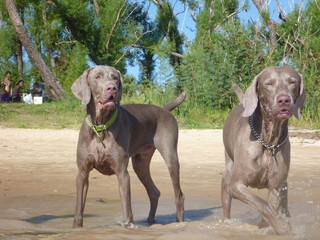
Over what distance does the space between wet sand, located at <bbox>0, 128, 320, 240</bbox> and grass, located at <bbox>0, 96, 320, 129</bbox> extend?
2.98 metres

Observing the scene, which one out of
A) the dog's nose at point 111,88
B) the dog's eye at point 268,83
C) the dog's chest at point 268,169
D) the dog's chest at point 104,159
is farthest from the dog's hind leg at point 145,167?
the dog's eye at point 268,83

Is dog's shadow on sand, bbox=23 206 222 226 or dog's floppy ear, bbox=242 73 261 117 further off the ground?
dog's floppy ear, bbox=242 73 261 117

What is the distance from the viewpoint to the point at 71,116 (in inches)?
667

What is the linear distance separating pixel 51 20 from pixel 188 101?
56.2ft

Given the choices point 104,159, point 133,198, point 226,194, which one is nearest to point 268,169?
point 226,194

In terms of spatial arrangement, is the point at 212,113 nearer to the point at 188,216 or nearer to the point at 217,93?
the point at 217,93

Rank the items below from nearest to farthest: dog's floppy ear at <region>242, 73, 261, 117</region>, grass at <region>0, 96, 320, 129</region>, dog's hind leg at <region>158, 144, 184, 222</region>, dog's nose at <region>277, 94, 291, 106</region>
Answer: dog's nose at <region>277, 94, 291, 106</region>, dog's floppy ear at <region>242, 73, 261, 117</region>, dog's hind leg at <region>158, 144, 184, 222</region>, grass at <region>0, 96, 320, 129</region>

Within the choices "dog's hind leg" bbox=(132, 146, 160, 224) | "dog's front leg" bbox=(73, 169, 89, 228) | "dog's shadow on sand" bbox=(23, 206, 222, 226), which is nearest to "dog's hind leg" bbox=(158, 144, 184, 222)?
"dog's shadow on sand" bbox=(23, 206, 222, 226)

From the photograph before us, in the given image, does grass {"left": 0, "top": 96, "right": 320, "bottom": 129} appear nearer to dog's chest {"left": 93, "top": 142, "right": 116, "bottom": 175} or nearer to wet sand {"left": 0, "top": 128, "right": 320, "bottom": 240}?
wet sand {"left": 0, "top": 128, "right": 320, "bottom": 240}

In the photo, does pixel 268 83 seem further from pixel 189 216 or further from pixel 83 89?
pixel 189 216

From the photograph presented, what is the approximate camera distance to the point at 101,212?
6828 mm

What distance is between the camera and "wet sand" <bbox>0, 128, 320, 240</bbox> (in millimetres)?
5352

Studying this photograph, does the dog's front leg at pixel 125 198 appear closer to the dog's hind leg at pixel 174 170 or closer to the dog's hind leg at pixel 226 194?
the dog's hind leg at pixel 174 170

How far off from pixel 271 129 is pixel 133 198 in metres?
2.85
